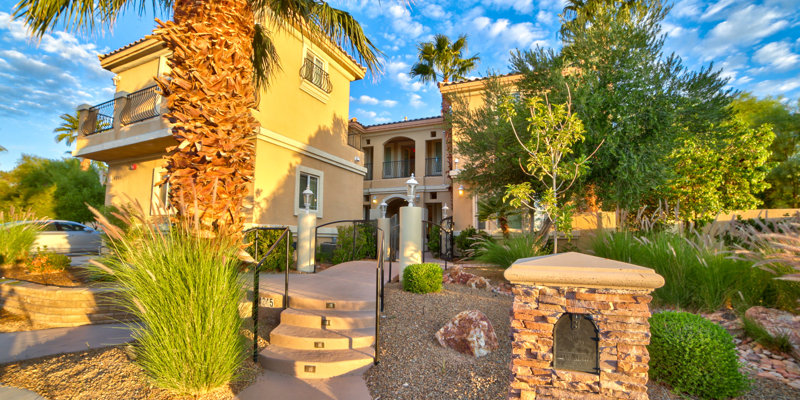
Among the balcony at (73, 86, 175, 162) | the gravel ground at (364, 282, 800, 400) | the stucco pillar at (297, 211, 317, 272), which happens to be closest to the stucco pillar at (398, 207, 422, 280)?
the gravel ground at (364, 282, 800, 400)

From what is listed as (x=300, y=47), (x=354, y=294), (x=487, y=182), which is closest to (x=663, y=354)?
(x=354, y=294)

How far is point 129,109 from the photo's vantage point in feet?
38.1

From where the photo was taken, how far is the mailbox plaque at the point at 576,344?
95.6 inches

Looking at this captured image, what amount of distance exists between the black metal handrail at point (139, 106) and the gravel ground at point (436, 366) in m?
10.8

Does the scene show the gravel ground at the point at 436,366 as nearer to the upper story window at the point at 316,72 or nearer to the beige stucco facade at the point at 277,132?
the beige stucco facade at the point at 277,132

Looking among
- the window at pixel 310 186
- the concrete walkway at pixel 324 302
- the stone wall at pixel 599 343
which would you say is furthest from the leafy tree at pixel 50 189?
the stone wall at pixel 599 343

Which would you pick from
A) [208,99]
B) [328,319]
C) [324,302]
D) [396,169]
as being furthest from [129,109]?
[396,169]

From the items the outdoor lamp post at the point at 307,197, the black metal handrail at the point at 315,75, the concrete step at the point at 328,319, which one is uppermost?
the black metal handrail at the point at 315,75

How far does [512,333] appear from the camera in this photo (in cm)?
253

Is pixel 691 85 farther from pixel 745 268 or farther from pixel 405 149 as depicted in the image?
pixel 405 149

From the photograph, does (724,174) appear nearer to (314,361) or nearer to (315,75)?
(315,75)

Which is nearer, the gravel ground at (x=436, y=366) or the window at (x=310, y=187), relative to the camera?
the gravel ground at (x=436, y=366)

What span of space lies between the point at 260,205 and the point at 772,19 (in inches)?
729

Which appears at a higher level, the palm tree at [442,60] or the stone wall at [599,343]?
→ the palm tree at [442,60]
